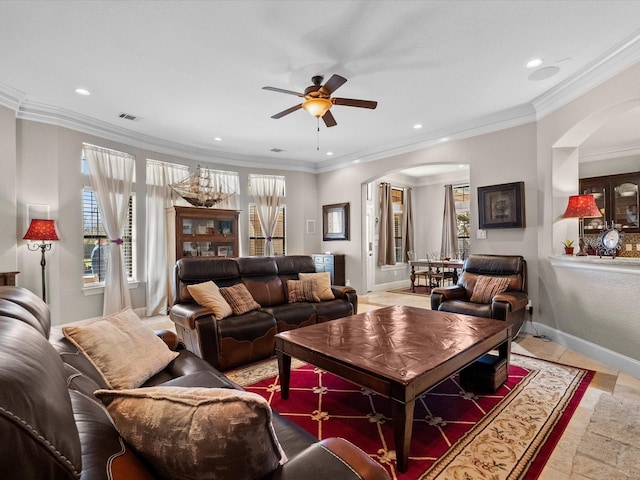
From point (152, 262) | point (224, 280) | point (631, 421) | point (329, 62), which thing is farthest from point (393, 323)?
point (152, 262)

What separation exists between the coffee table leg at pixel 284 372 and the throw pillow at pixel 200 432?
1.70 meters

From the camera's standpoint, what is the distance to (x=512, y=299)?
3467 mm

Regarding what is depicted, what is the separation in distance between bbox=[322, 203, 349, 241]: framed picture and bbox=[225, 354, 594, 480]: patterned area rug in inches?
159

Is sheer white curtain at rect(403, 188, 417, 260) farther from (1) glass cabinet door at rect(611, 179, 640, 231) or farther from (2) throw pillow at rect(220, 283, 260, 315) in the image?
(2) throw pillow at rect(220, 283, 260, 315)

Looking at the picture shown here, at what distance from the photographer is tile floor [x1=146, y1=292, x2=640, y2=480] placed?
5.90ft

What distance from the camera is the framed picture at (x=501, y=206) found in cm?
428

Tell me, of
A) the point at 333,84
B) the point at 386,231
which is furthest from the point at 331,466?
the point at 386,231

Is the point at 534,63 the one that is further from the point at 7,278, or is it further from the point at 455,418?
the point at 7,278

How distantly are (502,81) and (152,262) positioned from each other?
548 centimetres

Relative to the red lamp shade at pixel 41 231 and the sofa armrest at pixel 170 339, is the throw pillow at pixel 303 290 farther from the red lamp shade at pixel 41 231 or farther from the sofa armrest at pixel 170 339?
the red lamp shade at pixel 41 231

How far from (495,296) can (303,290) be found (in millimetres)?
2175

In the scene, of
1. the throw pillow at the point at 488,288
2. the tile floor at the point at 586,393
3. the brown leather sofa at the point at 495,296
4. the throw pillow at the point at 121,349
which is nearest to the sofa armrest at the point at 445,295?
the brown leather sofa at the point at 495,296

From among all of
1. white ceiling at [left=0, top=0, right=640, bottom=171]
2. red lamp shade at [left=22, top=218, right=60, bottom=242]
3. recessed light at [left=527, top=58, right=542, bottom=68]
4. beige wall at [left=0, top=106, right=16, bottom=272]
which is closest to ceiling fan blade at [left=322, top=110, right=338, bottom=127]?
white ceiling at [left=0, top=0, right=640, bottom=171]

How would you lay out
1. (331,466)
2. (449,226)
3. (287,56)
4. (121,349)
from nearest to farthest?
(331,466), (121,349), (287,56), (449,226)
